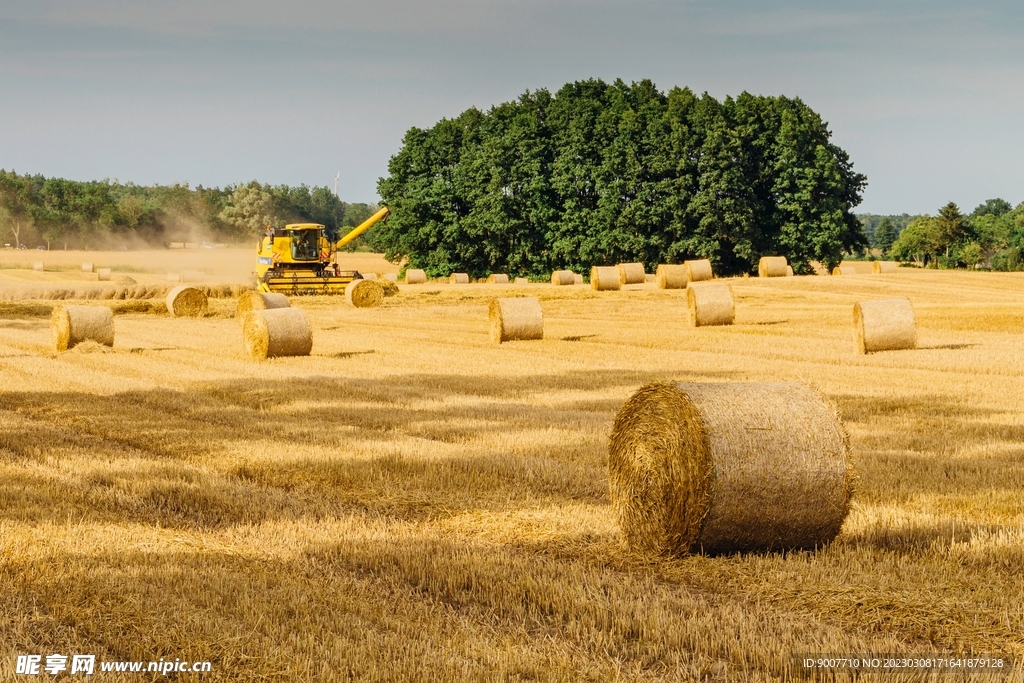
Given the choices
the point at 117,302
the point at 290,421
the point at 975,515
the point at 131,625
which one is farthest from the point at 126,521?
the point at 117,302

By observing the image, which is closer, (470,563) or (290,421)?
(470,563)

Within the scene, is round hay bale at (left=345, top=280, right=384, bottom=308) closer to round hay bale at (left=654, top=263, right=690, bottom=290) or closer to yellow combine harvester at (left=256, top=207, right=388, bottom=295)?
yellow combine harvester at (left=256, top=207, right=388, bottom=295)

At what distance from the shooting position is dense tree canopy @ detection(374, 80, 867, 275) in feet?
171

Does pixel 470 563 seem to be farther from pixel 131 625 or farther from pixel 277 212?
pixel 277 212

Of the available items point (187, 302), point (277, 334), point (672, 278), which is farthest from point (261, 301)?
point (672, 278)

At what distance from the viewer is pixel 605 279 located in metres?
40.3

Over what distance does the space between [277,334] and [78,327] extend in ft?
12.9

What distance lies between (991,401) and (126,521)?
10.2 metres

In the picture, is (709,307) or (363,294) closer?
(709,307)

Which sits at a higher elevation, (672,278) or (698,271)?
(698,271)

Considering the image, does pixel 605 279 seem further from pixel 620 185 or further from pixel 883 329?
pixel 883 329

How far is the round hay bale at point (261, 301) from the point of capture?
83.8ft

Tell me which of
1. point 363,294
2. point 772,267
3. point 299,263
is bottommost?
point 363,294

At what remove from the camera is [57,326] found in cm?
2011
